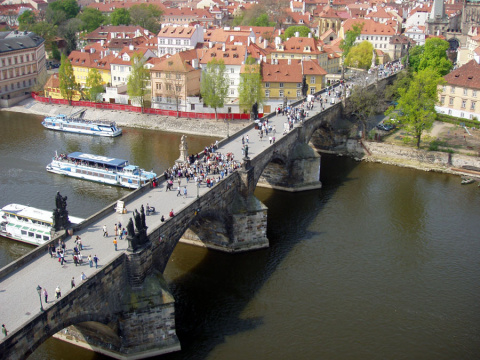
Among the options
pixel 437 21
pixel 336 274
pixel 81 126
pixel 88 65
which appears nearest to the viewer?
pixel 336 274

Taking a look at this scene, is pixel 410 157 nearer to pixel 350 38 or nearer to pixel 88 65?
pixel 350 38

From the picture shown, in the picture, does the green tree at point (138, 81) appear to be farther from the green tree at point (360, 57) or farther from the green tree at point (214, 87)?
the green tree at point (360, 57)

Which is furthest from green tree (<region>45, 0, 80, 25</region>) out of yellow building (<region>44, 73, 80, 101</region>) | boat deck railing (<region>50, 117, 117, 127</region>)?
boat deck railing (<region>50, 117, 117, 127</region>)

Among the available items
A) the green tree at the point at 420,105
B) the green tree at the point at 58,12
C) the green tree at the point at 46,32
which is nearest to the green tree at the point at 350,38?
the green tree at the point at 420,105

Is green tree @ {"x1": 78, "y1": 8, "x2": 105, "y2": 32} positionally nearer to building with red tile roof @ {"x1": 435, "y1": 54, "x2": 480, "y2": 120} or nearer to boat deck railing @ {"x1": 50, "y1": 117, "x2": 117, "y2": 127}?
boat deck railing @ {"x1": 50, "y1": 117, "x2": 117, "y2": 127}

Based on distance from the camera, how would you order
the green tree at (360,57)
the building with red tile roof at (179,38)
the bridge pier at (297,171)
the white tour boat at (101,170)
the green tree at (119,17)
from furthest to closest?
the green tree at (119,17)
the green tree at (360,57)
the building with red tile roof at (179,38)
the white tour boat at (101,170)
the bridge pier at (297,171)

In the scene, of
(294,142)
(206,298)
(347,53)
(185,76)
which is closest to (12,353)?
(206,298)

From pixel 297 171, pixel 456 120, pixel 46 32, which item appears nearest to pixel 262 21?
pixel 46 32
